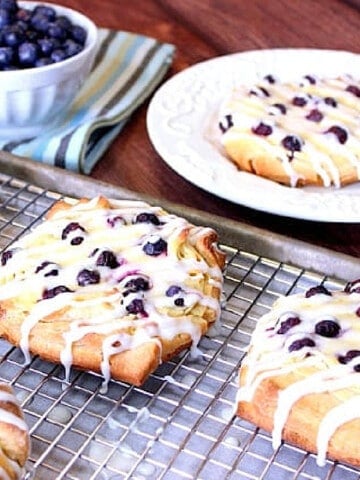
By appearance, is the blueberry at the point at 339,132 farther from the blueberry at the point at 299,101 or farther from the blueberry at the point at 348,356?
the blueberry at the point at 348,356

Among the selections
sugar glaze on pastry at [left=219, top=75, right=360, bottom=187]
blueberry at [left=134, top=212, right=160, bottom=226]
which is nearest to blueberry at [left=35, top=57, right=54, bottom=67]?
sugar glaze on pastry at [left=219, top=75, right=360, bottom=187]

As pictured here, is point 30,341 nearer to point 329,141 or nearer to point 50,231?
point 50,231

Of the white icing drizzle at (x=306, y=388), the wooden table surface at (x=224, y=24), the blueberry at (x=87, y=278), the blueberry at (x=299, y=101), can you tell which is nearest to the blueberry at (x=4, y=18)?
the wooden table surface at (x=224, y=24)

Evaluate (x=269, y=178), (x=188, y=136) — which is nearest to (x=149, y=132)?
(x=188, y=136)

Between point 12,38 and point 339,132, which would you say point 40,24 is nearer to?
point 12,38

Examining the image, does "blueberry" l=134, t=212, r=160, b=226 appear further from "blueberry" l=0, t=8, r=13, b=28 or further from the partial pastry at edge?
"blueberry" l=0, t=8, r=13, b=28

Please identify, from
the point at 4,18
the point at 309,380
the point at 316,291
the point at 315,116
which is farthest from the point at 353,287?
the point at 4,18
